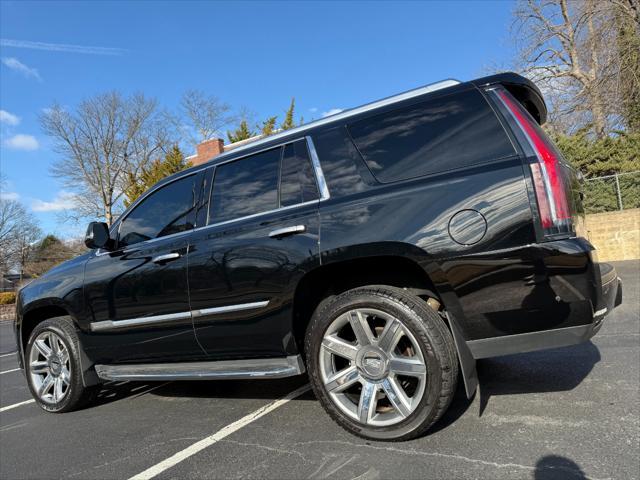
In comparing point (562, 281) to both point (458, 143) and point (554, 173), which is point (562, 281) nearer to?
point (554, 173)

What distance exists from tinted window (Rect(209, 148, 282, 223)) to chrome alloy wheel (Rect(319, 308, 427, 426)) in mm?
983

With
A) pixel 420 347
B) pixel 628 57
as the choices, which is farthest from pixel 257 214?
pixel 628 57

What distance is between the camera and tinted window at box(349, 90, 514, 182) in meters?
2.59

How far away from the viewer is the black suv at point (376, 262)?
242 cm

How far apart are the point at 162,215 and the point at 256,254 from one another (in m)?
1.22

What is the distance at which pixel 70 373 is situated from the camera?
414cm

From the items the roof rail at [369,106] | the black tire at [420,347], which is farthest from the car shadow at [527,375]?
the roof rail at [369,106]

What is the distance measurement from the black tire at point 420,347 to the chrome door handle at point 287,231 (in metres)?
0.48

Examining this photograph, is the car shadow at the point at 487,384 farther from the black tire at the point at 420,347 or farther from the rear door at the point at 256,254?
the rear door at the point at 256,254

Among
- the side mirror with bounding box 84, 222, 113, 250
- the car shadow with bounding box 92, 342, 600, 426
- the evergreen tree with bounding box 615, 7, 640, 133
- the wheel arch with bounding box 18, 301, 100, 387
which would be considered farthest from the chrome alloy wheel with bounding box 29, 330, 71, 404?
the evergreen tree with bounding box 615, 7, 640, 133

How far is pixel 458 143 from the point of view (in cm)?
265

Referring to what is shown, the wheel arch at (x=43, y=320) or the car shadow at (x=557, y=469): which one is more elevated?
the wheel arch at (x=43, y=320)

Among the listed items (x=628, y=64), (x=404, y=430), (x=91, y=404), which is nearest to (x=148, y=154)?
(x=628, y=64)

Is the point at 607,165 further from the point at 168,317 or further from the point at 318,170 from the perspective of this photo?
the point at 168,317
